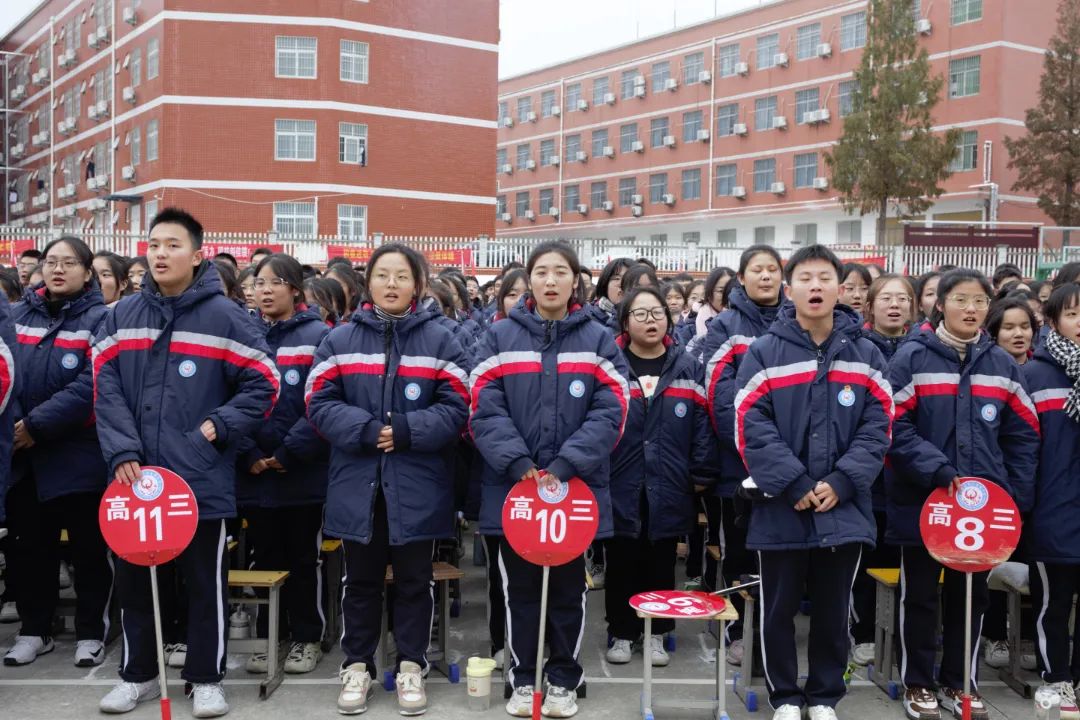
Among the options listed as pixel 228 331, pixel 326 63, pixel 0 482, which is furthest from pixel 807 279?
pixel 326 63

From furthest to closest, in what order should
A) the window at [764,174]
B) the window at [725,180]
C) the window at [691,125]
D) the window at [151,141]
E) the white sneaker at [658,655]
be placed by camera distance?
the window at [691,125], the window at [725,180], the window at [764,174], the window at [151,141], the white sneaker at [658,655]

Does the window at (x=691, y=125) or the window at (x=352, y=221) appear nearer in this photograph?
the window at (x=352, y=221)

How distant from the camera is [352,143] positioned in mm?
31156

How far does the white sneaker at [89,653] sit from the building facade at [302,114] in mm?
26142

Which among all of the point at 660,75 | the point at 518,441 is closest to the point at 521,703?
the point at 518,441

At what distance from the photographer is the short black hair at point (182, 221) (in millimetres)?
4664

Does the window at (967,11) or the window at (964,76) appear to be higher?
the window at (967,11)

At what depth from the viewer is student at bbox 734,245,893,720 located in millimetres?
4293

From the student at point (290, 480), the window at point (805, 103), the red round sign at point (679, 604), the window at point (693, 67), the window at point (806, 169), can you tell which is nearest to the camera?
the red round sign at point (679, 604)

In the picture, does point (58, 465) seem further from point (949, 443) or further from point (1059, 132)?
point (1059, 132)

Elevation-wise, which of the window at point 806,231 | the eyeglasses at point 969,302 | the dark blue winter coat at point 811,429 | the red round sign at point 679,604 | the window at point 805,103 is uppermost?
the window at point 805,103

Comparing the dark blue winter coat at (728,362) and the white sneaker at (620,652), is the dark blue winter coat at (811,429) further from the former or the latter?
the white sneaker at (620,652)

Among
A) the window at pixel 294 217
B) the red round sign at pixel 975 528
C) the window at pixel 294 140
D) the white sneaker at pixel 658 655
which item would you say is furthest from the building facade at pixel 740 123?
the red round sign at pixel 975 528

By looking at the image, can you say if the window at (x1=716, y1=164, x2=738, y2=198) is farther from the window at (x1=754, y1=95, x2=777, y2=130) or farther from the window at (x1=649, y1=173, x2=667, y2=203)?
the window at (x1=649, y1=173, x2=667, y2=203)
